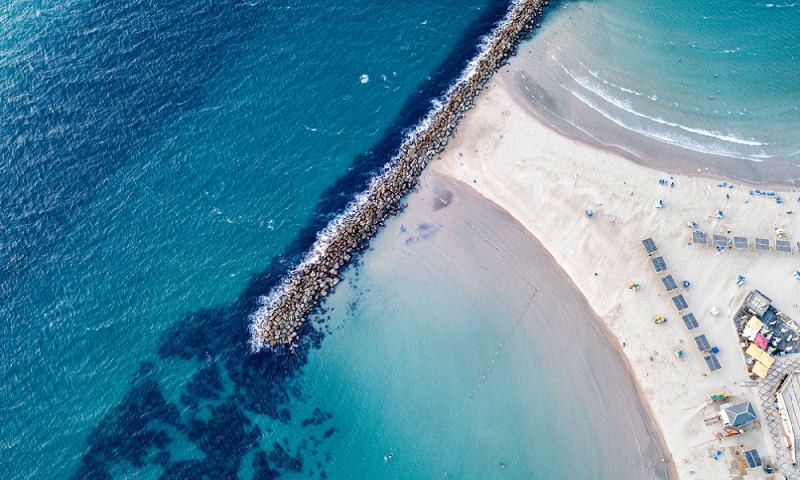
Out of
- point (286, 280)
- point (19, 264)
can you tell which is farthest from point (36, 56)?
point (286, 280)

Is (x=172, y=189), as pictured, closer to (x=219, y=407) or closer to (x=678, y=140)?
(x=219, y=407)

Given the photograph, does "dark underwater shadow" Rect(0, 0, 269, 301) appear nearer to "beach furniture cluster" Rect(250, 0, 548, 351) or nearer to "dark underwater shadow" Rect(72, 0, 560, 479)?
"dark underwater shadow" Rect(72, 0, 560, 479)

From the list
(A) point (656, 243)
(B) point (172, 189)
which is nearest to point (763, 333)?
(A) point (656, 243)

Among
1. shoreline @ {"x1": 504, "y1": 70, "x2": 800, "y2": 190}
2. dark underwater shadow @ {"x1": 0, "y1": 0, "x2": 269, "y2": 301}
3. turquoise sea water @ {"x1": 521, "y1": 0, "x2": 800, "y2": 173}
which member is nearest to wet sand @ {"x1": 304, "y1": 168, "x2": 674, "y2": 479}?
shoreline @ {"x1": 504, "y1": 70, "x2": 800, "y2": 190}

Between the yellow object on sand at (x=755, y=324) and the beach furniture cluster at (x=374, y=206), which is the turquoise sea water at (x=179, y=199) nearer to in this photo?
the beach furniture cluster at (x=374, y=206)

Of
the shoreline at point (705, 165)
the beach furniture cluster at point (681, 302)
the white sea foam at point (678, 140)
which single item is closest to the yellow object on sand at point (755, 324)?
the beach furniture cluster at point (681, 302)

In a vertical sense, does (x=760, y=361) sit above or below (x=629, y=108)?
below
